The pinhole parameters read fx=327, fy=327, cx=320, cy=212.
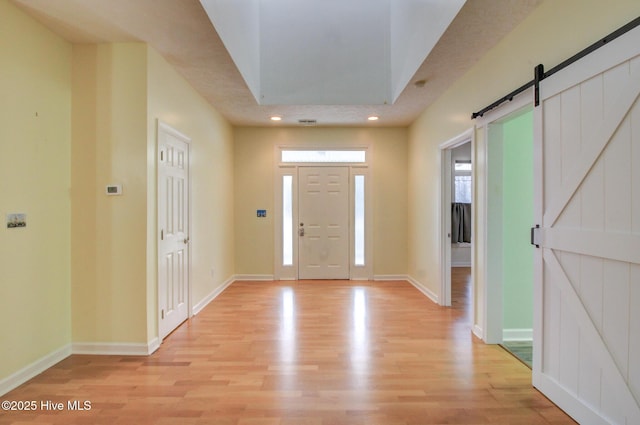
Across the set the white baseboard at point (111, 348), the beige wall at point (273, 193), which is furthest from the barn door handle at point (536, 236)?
the beige wall at point (273, 193)

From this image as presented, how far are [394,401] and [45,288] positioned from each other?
288 centimetres

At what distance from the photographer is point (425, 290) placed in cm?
493

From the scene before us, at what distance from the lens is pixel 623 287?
5.56 feet

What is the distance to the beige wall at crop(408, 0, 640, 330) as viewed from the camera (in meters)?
1.96

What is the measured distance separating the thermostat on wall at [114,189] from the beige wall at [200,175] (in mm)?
253

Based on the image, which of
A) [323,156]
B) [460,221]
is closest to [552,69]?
[323,156]

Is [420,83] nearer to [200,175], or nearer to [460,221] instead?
[200,175]

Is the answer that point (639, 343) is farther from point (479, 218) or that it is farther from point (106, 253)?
point (106, 253)

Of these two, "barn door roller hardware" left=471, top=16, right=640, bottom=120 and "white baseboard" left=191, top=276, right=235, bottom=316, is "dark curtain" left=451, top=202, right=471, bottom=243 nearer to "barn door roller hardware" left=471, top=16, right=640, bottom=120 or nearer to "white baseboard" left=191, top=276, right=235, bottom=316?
"barn door roller hardware" left=471, top=16, right=640, bottom=120

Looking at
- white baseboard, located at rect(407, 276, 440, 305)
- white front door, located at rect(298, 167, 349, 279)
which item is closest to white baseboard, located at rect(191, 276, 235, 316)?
white front door, located at rect(298, 167, 349, 279)

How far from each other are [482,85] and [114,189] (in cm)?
Result: 361

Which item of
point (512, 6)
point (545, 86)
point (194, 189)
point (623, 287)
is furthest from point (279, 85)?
point (623, 287)

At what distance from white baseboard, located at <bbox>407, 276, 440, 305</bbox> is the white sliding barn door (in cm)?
216

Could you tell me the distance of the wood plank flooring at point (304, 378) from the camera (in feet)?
6.79
